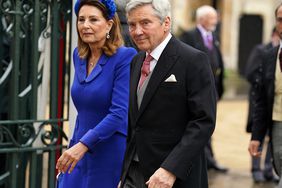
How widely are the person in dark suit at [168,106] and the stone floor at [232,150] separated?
16.1 feet

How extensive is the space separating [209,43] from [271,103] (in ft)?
13.4

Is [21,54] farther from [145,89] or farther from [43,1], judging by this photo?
[145,89]

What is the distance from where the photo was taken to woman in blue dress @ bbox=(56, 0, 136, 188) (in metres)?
5.09

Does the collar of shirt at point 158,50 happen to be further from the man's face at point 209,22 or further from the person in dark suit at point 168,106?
the man's face at point 209,22

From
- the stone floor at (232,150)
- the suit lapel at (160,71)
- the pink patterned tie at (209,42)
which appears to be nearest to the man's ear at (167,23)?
the suit lapel at (160,71)

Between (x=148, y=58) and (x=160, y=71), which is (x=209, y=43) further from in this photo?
(x=160, y=71)

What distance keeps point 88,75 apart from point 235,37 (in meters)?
31.2

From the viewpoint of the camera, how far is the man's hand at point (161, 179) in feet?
14.0

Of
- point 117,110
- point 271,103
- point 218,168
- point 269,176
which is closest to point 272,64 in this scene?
Result: point 271,103

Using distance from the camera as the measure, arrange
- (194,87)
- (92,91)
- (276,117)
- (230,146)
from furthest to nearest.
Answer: (230,146) → (276,117) → (92,91) → (194,87)

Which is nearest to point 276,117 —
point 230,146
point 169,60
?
point 169,60

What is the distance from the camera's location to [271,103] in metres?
6.23

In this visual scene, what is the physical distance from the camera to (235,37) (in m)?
35.9

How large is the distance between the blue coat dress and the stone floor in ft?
13.9
